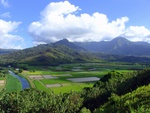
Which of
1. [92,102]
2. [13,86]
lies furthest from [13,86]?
[92,102]

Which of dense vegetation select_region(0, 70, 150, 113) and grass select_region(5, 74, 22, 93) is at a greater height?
dense vegetation select_region(0, 70, 150, 113)

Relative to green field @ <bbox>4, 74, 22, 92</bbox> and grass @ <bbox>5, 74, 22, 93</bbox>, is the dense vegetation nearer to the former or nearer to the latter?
grass @ <bbox>5, 74, 22, 93</bbox>

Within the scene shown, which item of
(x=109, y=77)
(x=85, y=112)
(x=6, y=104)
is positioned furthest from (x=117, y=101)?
(x=109, y=77)

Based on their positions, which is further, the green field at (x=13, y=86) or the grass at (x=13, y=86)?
the green field at (x=13, y=86)

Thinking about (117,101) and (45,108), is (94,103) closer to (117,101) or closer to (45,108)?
(45,108)

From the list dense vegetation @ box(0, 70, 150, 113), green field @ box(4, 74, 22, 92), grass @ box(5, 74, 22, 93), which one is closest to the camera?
dense vegetation @ box(0, 70, 150, 113)

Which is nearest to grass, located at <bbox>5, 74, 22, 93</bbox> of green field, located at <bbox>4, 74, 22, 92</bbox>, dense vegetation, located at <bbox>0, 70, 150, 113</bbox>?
green field, located at <bbox>4, 74, 22, 92</bbox>

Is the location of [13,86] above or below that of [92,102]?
above

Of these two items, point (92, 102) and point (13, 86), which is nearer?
point (92, 102)

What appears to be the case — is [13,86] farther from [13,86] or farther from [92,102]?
[92,102]

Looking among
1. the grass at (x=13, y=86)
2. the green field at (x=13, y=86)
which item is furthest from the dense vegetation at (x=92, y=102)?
the green field at (x=13, y=86)

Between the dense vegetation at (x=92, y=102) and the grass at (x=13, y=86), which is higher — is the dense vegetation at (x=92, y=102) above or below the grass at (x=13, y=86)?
above

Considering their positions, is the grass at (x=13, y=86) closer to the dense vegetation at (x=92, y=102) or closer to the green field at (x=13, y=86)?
the green field at (x=13, y=86)
